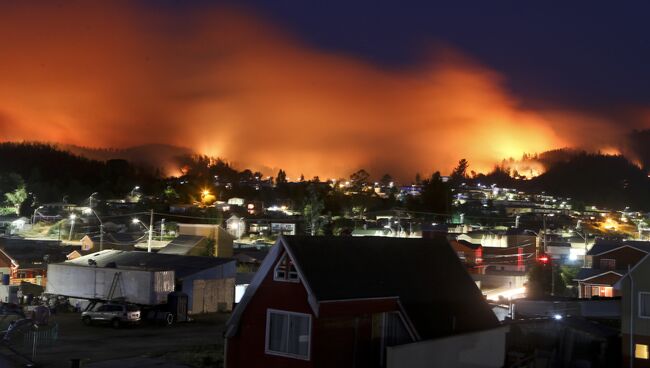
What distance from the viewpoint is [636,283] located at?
2866 cm

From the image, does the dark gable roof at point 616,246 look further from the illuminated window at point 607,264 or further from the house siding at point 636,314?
the house siding at point 636,314

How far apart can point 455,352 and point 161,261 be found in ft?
88.1

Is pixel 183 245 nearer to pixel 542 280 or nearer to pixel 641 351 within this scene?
pixel 542 280

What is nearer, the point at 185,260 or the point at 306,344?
the point at 306,344

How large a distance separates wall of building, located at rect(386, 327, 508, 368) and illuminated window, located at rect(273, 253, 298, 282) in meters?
2.99

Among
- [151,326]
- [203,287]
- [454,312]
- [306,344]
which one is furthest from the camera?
[203,287]

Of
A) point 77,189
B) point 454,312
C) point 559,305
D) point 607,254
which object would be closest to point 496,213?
point 77,189

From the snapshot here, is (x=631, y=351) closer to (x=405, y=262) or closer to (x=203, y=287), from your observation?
(x=405, y=262)

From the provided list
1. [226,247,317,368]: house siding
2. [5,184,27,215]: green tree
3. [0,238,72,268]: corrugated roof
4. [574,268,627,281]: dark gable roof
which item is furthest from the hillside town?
[5,184,27,215]: green tree

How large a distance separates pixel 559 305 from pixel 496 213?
138086 mm

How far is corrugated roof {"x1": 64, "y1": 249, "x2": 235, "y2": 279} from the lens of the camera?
38906mm

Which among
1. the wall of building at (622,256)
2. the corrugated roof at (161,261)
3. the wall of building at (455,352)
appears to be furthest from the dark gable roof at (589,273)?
the wall of building at (455,352)

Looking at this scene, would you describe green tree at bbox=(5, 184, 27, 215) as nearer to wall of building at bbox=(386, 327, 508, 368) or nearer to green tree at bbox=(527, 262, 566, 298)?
green tree at bbox=(527, 262, 566, 298)

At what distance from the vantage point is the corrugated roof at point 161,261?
128 feet
